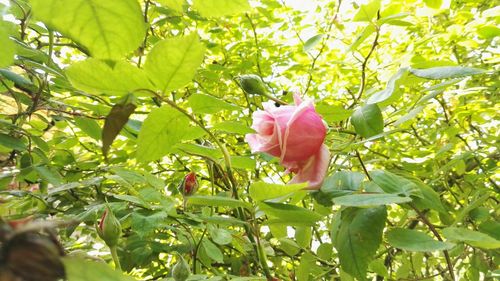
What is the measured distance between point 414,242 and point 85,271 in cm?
44

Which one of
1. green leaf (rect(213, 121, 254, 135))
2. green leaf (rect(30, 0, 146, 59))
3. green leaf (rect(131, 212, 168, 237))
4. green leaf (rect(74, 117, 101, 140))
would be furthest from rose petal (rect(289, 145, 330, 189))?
green leaf (rect(74, 117, 101, 140))

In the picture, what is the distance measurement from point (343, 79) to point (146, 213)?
1.45m

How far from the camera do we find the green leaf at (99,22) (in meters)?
0.25

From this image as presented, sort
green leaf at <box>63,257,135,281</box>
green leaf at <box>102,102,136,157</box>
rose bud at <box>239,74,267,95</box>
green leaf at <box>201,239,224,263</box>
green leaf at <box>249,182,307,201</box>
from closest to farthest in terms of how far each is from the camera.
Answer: green leaf at <box>63,257,135,281</box>, green leaf at <box>102,102,136,157</box>, green leaf at <box>249,182,307,201</box>, rose bud at <box>239,74,267,95</box>, green leaf at <box>201,239,224,263</box>

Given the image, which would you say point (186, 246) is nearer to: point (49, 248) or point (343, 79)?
point (49, 248)

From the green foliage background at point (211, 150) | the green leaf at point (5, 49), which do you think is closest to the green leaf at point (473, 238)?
the green foliage background at point (211, 150)

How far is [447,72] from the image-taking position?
20.3 inches

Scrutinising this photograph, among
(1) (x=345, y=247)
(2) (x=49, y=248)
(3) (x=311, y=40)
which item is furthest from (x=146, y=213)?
(2) (x=49, y=248)

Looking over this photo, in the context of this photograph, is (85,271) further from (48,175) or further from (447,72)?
(48,175)

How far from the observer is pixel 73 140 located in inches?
44.5

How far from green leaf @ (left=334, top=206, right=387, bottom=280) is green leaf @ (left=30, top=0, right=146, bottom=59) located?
0.35 metres

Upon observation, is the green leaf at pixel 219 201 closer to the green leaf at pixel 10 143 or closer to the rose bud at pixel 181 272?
the rose bud at pixel 181 272

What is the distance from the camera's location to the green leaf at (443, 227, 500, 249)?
18.9 inches

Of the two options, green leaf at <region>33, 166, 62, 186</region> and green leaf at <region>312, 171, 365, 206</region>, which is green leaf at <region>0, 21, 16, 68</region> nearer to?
green leaf at <region>312, 171, 365, 206</region>
